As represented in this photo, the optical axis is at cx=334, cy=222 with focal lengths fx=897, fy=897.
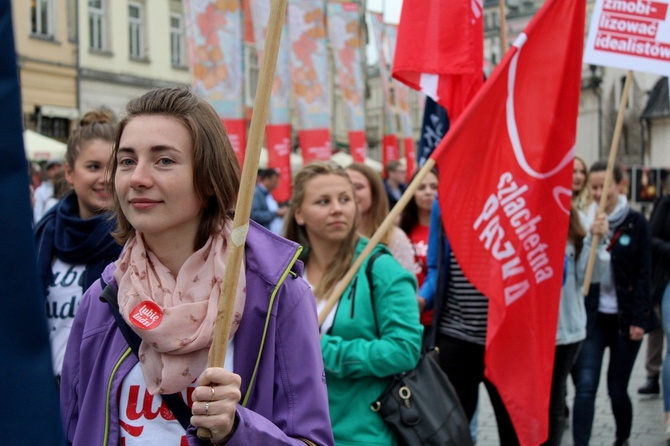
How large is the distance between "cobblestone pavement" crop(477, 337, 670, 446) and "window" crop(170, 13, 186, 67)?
2570 centimetres

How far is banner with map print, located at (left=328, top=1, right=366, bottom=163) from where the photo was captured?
1543cm

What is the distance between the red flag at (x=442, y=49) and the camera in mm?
4562

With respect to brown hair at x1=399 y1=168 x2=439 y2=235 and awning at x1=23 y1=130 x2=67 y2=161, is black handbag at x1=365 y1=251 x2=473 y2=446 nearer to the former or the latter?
brown hair at x1=399 y1=168 x2=439 y2=235

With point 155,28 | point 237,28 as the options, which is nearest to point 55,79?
point 155,28

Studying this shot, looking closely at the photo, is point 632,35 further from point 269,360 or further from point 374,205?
point 269,360

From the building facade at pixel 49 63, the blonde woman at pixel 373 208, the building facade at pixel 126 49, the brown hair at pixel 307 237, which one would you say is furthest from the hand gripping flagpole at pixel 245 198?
the building facade at pixel 126 49

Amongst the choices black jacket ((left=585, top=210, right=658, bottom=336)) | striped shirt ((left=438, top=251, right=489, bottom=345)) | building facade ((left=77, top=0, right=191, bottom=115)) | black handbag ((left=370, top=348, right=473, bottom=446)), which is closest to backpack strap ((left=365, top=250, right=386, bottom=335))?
black handbag ((left=370, top=348, right=473, bottom=446))

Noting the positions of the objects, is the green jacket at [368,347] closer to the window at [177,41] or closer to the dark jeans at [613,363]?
the dark jeans at [613,363]

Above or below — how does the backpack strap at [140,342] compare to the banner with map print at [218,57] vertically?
below

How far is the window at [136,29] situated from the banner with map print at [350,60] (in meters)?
15.7

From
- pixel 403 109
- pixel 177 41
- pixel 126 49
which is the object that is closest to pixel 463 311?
pixel 403 109

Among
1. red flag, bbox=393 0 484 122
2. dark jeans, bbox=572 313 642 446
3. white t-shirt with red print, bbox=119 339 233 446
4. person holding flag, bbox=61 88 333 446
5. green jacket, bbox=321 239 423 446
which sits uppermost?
red flag, bbox=393 0 484 122

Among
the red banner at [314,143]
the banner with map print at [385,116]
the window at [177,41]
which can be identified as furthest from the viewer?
the window at [177,41]

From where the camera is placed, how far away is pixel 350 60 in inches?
624
